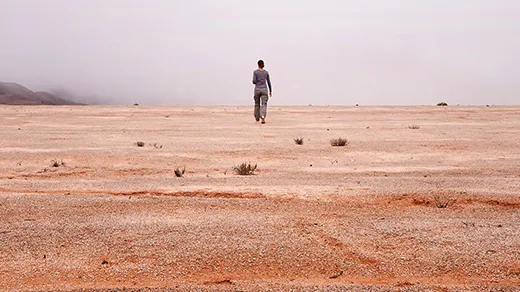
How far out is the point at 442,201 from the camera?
559 centimetres

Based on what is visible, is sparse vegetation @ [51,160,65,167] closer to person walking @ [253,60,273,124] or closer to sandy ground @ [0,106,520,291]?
sandy ground @ [0,106,520,291]

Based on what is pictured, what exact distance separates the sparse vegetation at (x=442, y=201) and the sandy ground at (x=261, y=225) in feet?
0.08

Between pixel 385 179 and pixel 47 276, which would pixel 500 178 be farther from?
pixel 47 276

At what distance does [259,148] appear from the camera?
10.8 meters

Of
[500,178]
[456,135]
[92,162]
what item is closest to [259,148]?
[92,162]

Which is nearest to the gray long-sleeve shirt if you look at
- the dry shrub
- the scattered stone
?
the dry shrub

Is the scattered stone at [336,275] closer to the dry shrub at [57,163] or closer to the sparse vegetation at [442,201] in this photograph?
the sparse vegetation at [442,201]

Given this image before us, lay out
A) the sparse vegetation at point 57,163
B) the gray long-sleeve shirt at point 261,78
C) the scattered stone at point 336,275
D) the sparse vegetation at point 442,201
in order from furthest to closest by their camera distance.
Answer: the gray long-sleeve shirt at point 261,78
the sparse vegetation at point 57,163
the sparse vegetation at point 442,201
the scattered stone at point 336,275

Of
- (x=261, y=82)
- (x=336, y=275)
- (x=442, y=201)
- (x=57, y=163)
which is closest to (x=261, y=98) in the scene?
(x=261, y=82)

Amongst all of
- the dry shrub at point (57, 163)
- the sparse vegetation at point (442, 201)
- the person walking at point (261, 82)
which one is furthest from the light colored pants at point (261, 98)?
the sparse vegetation at point (442, 201)

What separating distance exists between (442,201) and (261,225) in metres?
2.31

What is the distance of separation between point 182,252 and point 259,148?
7081 mm

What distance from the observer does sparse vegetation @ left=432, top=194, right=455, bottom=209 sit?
537 cm

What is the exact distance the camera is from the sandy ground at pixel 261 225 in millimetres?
3412
